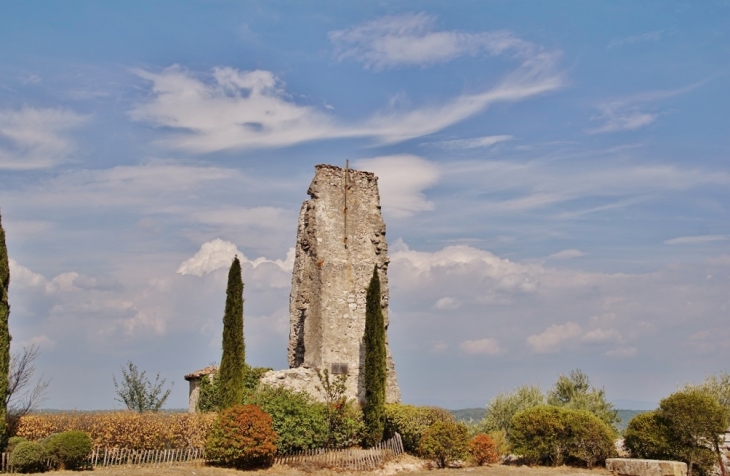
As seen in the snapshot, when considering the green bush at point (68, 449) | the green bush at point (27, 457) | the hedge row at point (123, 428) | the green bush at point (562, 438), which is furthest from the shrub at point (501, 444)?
the green bush at point (27, 457)

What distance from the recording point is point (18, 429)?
66.4 ft

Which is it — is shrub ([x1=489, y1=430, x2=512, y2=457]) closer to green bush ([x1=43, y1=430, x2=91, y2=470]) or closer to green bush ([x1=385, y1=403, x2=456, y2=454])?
green bush ([x1=385, y1=403, x2=456, y2=454])

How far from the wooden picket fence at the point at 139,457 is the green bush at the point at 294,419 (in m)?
2.90

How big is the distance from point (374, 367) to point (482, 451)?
192 inches

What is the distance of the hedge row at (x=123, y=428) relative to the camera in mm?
20453

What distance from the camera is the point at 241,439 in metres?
21.1

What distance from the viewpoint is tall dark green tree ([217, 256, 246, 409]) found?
23.6m

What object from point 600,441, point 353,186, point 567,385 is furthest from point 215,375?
point 567,385

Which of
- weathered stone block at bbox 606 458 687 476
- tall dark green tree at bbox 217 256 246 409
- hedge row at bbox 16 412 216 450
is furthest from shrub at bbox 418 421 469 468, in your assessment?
hedge row at bbox 16 412 216 450

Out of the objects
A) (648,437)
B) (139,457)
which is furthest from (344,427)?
(648,437)

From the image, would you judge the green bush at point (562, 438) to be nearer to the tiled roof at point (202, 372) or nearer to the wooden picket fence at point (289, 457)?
the wooden picket fence at point (289, 457)

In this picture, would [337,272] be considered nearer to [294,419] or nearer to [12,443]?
[294,419]

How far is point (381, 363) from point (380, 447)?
9.97ft

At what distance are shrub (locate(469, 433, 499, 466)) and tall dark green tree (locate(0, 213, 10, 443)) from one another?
1497 centimetres
